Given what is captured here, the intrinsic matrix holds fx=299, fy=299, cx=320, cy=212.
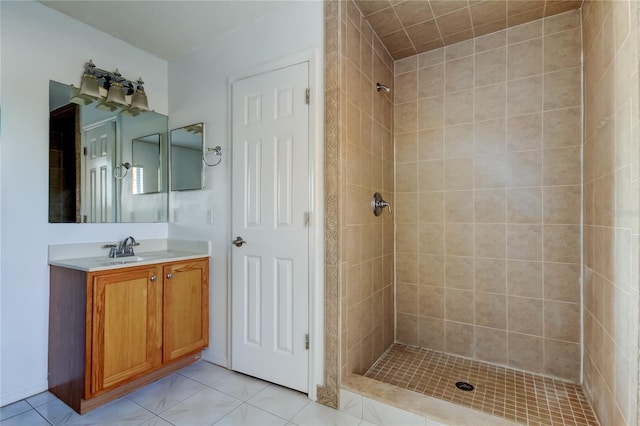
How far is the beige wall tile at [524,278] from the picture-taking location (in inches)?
81.1

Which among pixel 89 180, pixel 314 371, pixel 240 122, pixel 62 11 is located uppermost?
pixel 62 11

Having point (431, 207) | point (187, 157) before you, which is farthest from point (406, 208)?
point (187, 157)

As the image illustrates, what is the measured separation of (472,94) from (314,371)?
2259 mm

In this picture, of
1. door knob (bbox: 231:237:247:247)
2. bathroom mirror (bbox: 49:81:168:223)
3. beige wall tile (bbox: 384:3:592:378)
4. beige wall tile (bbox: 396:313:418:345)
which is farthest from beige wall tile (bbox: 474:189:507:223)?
bathroom mirror (bbox: 49:81:168:223)

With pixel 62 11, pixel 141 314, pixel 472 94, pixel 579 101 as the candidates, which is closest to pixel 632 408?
pixel 579 101

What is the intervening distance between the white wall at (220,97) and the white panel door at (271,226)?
0.10m

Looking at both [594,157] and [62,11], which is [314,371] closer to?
[594,157]

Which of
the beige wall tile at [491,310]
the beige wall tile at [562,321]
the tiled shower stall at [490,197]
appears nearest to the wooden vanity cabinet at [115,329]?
the tiled shower stall at [490,197]

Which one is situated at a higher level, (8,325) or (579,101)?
(579,101)

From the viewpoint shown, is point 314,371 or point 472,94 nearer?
point 314,371

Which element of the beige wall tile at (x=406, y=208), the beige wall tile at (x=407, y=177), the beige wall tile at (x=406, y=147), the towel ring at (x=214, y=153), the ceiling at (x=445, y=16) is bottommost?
the beige wall tile at (x=406, y=208)

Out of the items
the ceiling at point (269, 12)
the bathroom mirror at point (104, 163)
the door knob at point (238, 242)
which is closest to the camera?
the ceiling at point (269, 12)

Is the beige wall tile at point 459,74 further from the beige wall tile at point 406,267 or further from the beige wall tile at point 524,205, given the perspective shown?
the beige wall tile at point 406,267

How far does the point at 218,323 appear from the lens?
7.42 ft
